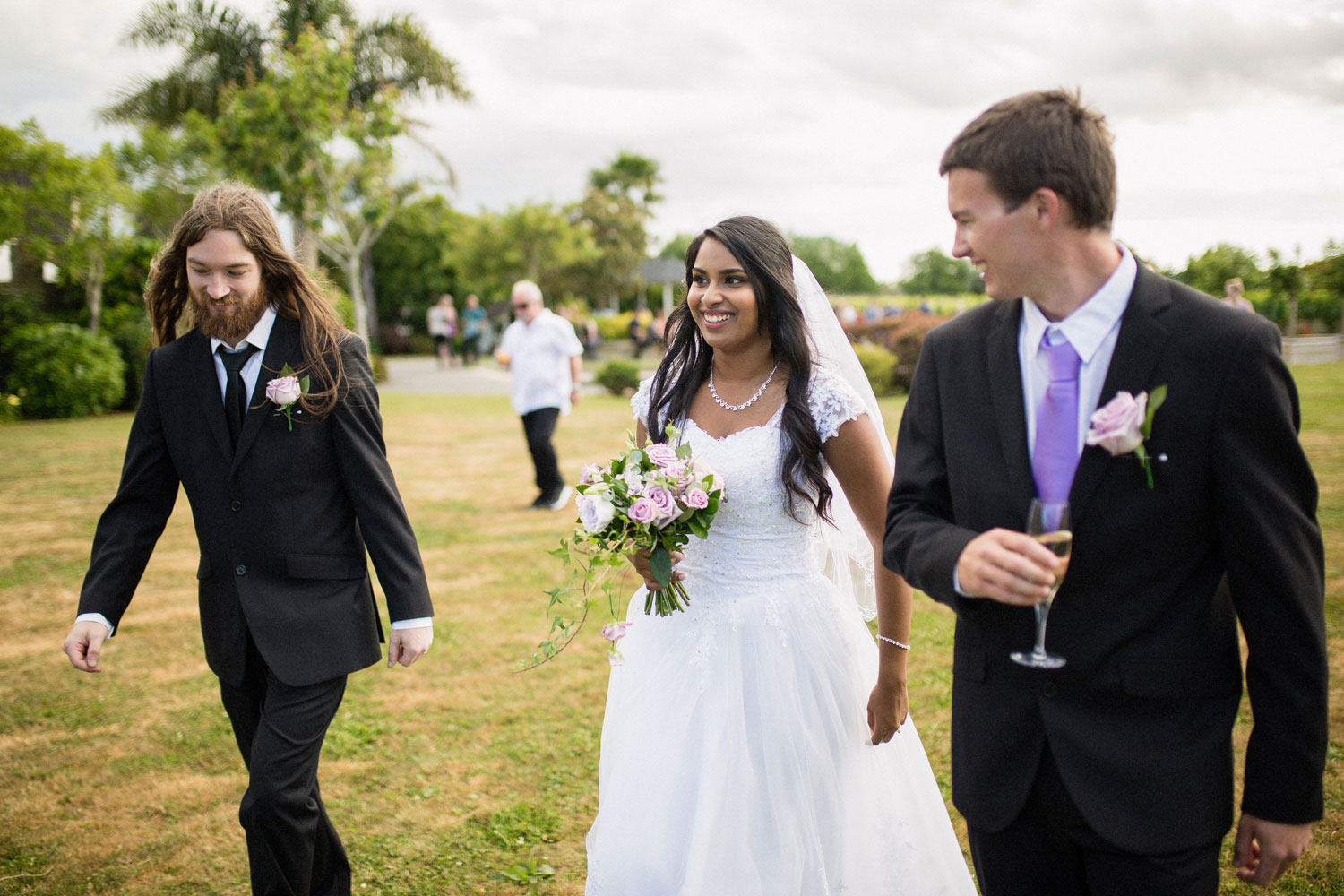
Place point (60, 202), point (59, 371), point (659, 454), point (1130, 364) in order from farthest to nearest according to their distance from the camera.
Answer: point (60, 202), point (59, 371), point (659, 454), point (1130, 364)

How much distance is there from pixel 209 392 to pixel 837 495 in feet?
7.33

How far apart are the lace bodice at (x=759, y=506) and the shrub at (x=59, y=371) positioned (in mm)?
19879

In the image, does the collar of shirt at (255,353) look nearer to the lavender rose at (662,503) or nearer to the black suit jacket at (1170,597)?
the lavender rose at (662,503)

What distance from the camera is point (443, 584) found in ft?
26.2

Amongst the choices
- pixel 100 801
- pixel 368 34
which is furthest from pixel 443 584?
pixel 368 34

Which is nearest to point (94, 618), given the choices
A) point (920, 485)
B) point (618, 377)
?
point (920, 485)

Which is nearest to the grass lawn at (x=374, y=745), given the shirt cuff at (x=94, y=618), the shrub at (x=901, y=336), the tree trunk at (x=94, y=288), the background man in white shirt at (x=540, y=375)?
the background man in white shirt at (x=540, y=375)

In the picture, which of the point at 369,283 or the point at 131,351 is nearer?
the point at 131,351

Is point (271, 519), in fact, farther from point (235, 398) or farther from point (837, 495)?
point (837, 495)

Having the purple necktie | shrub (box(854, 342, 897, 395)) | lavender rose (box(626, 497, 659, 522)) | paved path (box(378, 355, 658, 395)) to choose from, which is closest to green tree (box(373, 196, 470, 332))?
paved path (box(378, 355, 658, 395))

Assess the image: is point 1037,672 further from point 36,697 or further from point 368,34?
point 368,34

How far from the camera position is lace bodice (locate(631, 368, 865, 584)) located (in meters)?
3.13

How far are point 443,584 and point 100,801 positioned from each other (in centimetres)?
353

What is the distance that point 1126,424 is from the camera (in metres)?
1.77
